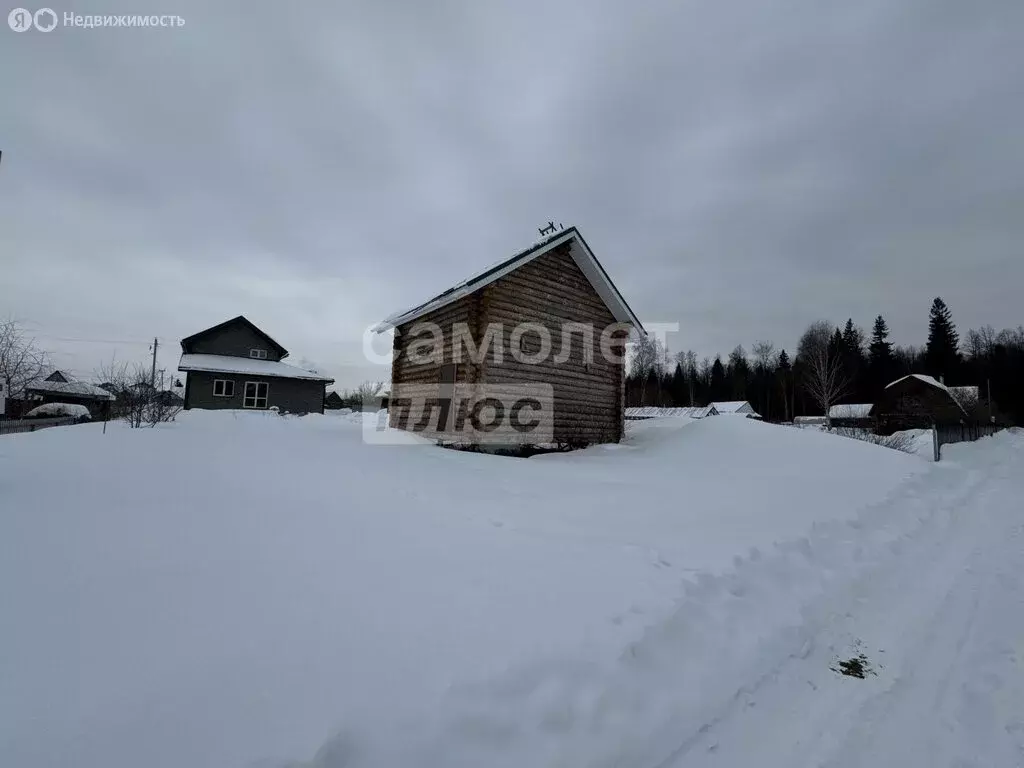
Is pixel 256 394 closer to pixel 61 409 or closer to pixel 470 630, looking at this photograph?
pixel 61 409

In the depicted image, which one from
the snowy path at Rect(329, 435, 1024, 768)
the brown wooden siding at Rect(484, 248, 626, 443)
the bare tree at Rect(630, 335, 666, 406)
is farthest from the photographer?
the bare tree at Rect(630, 335, 666, 406)

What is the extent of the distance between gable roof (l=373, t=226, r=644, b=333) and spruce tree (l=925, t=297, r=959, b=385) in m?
61.8

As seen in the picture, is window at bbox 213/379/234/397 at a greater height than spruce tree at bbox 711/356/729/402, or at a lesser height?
lesser

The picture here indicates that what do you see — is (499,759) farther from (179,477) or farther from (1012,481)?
(1012,481)

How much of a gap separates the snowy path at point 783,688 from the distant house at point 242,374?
85.3 ft

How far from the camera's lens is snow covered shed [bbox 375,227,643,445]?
35.4 ft

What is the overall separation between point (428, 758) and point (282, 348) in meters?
29.7

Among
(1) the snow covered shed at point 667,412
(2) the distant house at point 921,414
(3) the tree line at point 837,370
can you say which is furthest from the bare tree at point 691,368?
(2) the distant house at point 921,414

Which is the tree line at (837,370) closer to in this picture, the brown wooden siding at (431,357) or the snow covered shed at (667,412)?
the snow covered shed at (667,412)

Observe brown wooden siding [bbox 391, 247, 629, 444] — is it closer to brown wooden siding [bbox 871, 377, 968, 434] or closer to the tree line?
brown wooden siding [bbox 871, 377, 968, 434]

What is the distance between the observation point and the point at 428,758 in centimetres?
192

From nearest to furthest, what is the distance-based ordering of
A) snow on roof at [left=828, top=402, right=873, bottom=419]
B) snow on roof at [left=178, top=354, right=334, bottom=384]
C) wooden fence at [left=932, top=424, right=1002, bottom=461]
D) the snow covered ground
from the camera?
the snow covered ground, wooden fence at [left=932, top=424, right=1002, bottom=461], snow on roof at [left=178, top=354, right=334, bottom=384], snow on roof at [left=828, top=402, right=873, bottom=419]

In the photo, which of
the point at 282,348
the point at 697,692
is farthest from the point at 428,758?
the point at 282,348

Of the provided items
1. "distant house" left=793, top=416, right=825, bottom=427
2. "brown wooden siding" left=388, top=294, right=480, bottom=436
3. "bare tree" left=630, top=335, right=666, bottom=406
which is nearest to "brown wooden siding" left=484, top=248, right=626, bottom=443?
"brown wooden siding" left=388, top=294, right=480, bottom=436
